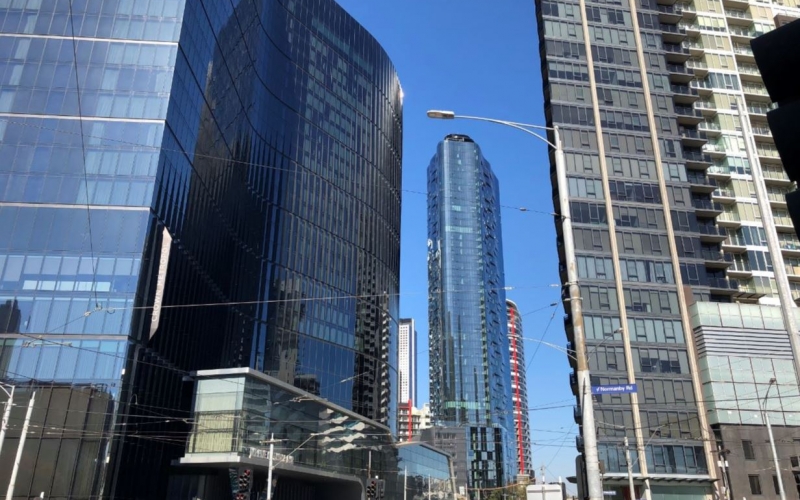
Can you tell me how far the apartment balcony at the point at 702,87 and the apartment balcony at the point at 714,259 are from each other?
2154 centimetres

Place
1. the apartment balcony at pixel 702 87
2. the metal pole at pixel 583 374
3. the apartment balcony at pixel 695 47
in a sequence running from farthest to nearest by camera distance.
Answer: the apartment balcony at pixel 695 47 < the apartment balcony at pixel 702 87 < the metal pole at pixel 583 374

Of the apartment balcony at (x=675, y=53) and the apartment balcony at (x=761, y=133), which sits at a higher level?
the apartment balcony at (x=675, y=53)

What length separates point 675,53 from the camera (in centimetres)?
8088

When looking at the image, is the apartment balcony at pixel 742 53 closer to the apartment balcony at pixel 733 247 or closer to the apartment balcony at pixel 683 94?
the apartment balcony at pixel 683 94

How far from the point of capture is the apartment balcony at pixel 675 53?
81.0 metres

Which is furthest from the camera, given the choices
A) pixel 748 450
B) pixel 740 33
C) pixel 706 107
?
pixel 740 33

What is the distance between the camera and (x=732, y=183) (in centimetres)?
8000

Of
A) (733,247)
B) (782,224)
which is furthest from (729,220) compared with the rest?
(782,224)

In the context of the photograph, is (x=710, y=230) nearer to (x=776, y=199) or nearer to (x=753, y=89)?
(x=776, y=199)

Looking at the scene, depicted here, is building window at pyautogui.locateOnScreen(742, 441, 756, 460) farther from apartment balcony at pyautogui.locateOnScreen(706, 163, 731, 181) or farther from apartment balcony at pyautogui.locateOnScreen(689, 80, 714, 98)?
apartment balcony at pyautogui.locateOnScreen(689, 80, 714, 98)

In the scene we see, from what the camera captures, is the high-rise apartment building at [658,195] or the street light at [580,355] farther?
the high-rise apartment building at [658,195]

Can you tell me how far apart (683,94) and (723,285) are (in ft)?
78.9

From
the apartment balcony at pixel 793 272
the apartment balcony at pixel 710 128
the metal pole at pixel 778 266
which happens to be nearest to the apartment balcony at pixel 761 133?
the apartment balcony at pixel 710 128

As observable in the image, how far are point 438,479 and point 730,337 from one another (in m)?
68.5
